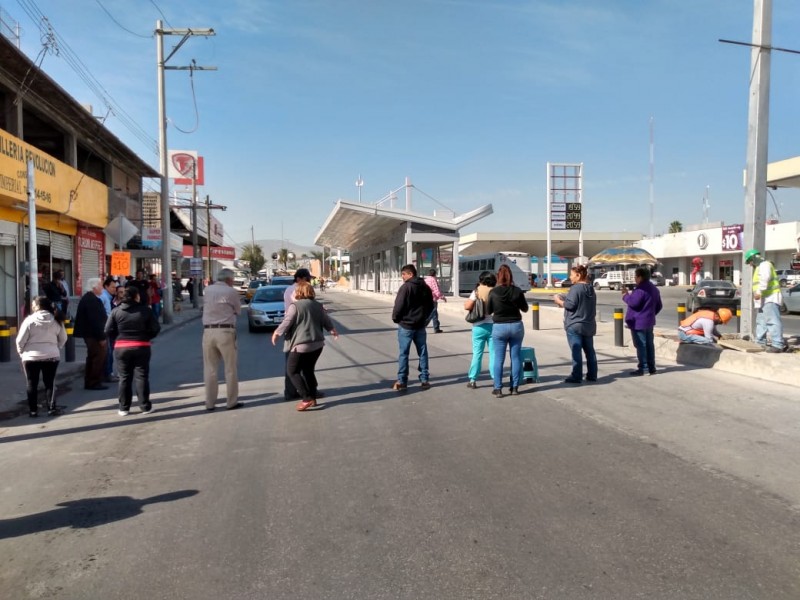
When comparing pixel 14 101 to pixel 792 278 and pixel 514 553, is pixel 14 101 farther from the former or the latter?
pixel 792 278

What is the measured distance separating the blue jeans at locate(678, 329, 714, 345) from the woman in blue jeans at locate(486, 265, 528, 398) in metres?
4.37

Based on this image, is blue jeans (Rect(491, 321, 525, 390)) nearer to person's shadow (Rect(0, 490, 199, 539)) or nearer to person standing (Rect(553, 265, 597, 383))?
person standing (Rect(553, 265, 597, 383))

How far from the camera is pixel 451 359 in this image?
1232cm

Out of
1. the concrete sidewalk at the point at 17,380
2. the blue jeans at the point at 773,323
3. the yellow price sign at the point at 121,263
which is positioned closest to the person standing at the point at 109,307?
the concrete sidewalk at the point at 17,380

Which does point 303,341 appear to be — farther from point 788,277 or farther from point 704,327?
point 788,277

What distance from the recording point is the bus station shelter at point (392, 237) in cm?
3450

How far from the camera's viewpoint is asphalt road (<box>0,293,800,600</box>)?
137 inches

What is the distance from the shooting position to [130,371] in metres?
7.94

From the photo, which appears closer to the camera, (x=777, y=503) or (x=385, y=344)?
(x=777, y=503)

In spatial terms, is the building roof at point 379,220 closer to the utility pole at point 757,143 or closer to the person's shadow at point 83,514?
the utility pole at point 757,143

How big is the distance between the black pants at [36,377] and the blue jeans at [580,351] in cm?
701

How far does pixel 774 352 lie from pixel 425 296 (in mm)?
5781

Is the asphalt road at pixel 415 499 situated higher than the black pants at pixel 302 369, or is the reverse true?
the black pants at pixel 302 369

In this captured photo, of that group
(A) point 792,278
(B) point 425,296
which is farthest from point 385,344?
(A) point 792,278
